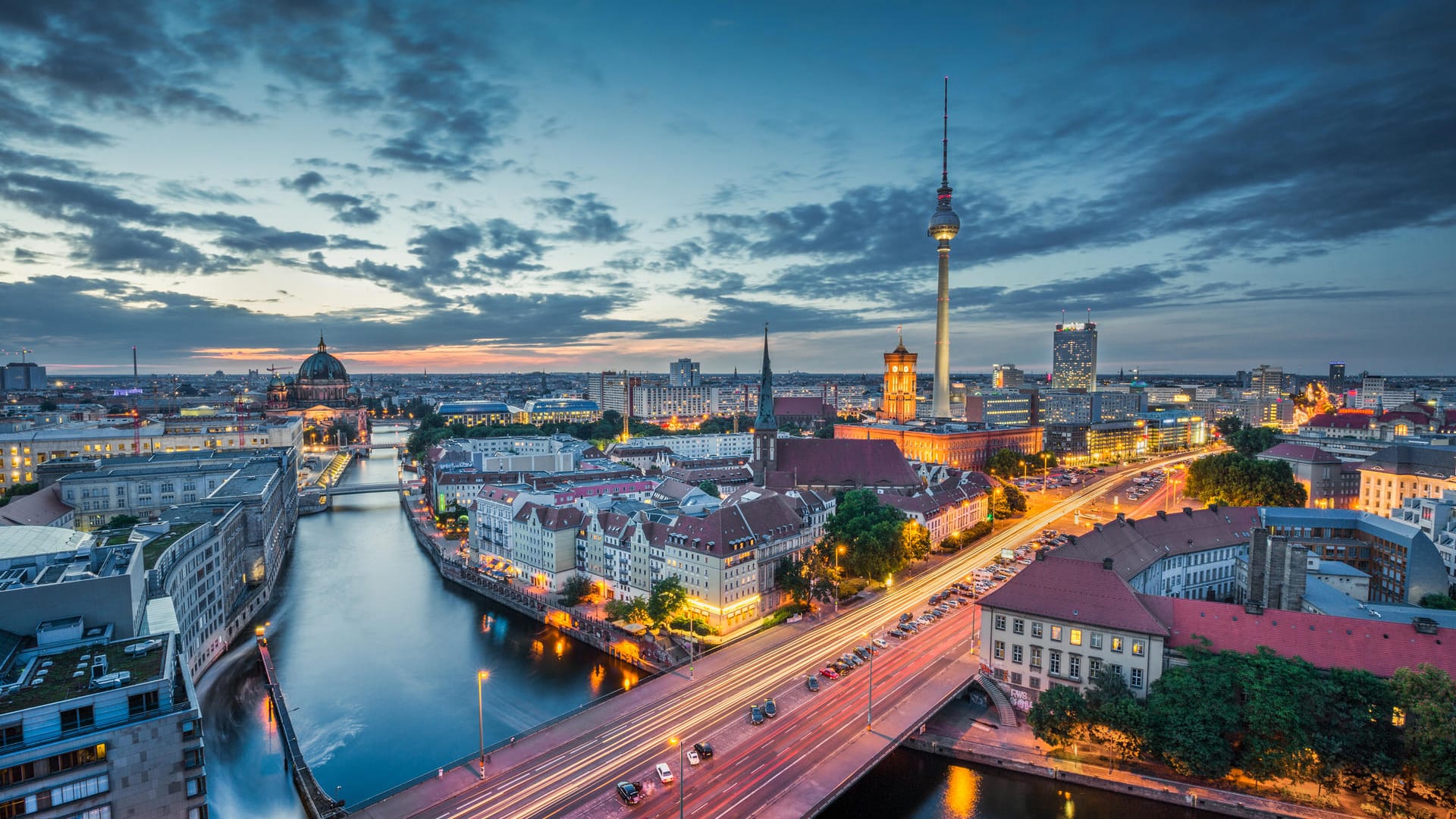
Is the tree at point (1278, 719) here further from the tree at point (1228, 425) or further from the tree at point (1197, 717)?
the tree at point (1228, 425)

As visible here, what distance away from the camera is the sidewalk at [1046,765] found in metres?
26.0

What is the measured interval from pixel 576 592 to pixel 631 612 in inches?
275

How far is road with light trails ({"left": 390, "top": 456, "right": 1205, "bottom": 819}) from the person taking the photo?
976 inches

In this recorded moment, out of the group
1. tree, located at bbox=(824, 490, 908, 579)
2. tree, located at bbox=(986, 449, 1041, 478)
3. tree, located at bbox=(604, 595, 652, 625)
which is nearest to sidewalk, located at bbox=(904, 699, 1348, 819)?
tree, located at bbox=(824, 490, 908, 579)

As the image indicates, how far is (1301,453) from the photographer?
71.3m

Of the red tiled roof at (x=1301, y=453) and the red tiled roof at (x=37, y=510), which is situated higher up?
the red tiled roof at (x=1301, y=453)

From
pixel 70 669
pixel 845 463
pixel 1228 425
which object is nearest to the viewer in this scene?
pixel 70 669

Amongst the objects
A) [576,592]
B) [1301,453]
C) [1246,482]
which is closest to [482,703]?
[576,592]

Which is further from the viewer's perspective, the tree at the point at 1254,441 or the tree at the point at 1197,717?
the tree at the point at 1254,441

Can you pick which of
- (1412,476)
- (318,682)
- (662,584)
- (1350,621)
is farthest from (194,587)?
(1412,476)

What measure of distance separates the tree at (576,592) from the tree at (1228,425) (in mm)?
146206

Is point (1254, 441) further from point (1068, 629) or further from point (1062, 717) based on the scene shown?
point (1062, 717)

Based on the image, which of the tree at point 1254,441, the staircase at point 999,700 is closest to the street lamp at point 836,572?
the staircase at point 999,700

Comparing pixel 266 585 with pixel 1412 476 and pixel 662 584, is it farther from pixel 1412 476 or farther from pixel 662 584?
pixel 1412 476
